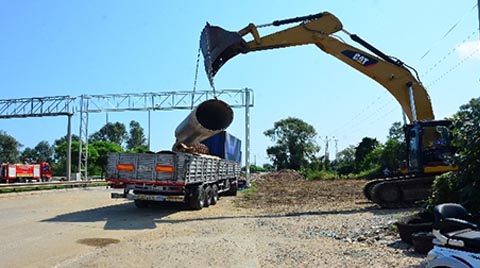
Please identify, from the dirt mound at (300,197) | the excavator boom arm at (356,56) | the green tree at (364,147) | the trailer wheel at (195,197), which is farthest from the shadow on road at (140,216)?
the green tree at (364,147)

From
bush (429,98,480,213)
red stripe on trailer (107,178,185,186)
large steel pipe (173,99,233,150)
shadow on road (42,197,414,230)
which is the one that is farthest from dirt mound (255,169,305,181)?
bush (429,98,480,213)

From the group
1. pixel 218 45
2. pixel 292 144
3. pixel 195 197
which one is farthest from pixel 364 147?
pixel 218 45

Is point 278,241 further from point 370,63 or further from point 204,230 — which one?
point 370,63

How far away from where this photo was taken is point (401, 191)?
15.8 metres

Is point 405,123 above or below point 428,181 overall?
above

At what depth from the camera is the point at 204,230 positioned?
11758 millimetres

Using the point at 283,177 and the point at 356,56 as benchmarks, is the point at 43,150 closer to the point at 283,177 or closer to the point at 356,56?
the point at 283,177

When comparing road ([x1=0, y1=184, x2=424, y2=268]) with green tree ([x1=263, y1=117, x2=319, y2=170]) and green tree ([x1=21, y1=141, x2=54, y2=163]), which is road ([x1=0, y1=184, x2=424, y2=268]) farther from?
green tree ([x1=21, y1=141, x2=54, y2=163])

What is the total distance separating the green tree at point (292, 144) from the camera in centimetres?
9731

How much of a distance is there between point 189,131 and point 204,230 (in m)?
6.24

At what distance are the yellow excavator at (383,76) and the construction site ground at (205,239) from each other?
1.10 meters

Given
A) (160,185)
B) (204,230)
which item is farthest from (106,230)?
(160,185)

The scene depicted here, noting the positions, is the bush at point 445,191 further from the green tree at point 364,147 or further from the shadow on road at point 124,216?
the green tree at point 364,147

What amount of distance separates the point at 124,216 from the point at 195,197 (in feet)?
8.03
